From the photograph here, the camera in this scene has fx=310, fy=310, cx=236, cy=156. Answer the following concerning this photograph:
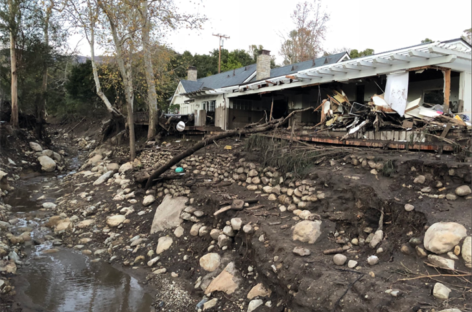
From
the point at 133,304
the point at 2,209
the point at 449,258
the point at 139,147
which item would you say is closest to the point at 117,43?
the point at 139,147

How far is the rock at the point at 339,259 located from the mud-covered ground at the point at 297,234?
28mm

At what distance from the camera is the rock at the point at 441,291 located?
10.5 ft

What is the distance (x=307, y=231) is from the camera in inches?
196

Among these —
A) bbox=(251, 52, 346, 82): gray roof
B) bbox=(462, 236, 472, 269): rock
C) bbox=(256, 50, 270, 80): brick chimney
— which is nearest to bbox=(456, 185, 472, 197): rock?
bbox=(462, 236, 472, 269): rock

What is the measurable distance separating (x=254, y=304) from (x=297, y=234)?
1278 mm

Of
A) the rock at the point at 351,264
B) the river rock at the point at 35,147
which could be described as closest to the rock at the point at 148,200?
the rock at the point at 351,264

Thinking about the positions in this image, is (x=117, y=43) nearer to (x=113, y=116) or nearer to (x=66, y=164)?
(x=113, y=116)

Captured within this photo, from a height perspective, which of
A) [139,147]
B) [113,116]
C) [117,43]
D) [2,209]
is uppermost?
[117,43]

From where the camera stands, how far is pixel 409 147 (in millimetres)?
6168

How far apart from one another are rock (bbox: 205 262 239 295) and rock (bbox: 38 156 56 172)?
11.1 metres

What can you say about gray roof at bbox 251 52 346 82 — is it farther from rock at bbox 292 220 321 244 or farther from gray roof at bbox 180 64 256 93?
rock at bbox 292 220 321 244

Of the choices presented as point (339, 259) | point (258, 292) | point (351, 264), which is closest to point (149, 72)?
point (258, 292)

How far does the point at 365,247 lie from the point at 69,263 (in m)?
5.69

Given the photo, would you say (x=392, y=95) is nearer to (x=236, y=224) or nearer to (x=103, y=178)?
(x=236, y=224)
